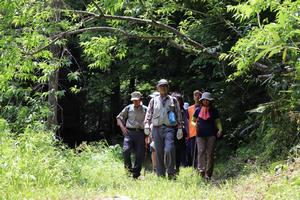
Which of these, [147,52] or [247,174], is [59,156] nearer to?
[247,174]

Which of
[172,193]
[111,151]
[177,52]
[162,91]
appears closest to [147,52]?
[177,52]

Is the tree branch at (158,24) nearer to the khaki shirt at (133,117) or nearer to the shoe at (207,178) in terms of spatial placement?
the khaki shirt at (133,117)

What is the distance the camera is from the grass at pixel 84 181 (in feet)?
21.5

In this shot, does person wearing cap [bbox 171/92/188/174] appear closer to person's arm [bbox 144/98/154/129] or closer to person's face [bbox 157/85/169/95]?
person's arm [bbox 144/98/154/129]

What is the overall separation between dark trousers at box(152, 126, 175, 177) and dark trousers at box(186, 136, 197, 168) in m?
2.01

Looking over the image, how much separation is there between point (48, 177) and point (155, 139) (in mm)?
2265

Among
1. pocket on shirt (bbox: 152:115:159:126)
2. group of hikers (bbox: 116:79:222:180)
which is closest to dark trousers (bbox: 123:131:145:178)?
group of hikers (bbox: 116:79:222:180)

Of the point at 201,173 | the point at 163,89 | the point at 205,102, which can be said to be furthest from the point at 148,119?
the point at 201,173

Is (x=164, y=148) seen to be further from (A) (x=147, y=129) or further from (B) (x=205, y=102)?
(B) (x=205, y=102)

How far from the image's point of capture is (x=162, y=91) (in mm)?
9078

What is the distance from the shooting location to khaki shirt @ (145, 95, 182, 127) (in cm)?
898

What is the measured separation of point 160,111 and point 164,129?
35 cm

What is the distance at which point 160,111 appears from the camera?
9.00 metres

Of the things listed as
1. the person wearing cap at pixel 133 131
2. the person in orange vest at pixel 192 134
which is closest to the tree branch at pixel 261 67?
the person in orange vest at pixel 192 134
